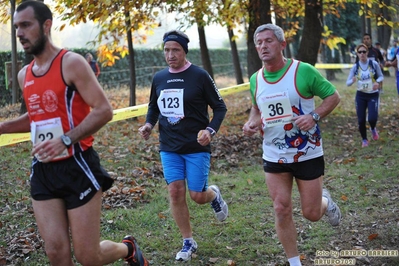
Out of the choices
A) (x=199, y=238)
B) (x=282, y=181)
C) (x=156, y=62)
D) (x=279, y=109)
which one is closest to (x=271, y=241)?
(x=199, y=238)

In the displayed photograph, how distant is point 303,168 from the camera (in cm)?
532

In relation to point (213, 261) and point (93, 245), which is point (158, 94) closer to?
point (213, 261)

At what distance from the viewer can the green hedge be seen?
22.2m

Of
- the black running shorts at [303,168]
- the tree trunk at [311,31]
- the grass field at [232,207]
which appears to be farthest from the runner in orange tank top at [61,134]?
the tree trunk at [311,31]

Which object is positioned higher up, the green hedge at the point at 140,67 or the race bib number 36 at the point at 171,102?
the race bib number 36 at the point at 171,102

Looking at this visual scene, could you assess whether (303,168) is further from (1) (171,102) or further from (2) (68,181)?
Answer: (2) (68,181)

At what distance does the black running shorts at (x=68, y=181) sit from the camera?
4.25m

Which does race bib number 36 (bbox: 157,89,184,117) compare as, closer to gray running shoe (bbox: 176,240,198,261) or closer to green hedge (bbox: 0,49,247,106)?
gray running shoe (bbox: 176,240,198,261)

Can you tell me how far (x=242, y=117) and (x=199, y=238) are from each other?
9963 mm

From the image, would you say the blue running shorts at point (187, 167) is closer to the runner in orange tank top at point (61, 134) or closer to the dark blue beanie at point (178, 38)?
the dark blue beanie at point (178, 38)

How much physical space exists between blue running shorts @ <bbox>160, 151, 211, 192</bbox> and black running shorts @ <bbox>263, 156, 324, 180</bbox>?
946mm

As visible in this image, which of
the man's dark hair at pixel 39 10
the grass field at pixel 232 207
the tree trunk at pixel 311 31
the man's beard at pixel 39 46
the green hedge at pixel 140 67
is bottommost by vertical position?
the green hedge at pixel 140 67

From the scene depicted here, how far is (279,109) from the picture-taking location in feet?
17.3

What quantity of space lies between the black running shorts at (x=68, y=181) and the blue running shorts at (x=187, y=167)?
1.79m
